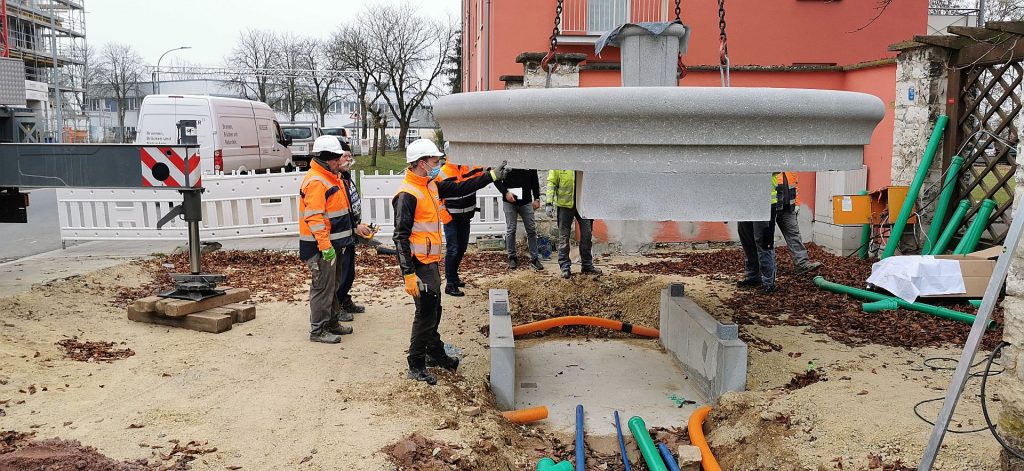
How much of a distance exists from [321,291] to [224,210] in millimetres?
5707

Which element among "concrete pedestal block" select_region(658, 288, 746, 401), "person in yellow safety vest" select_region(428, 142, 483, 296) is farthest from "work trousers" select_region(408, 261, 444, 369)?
"person in yellow safety vest" select_region(428, 142, 483, 296)

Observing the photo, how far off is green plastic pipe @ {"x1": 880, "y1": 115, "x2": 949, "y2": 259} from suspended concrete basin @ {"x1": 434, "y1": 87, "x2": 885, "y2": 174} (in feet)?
17.3

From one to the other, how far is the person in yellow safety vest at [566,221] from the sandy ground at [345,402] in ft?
8.60

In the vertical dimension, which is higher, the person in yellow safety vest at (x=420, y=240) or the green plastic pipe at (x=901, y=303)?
the person in yellow safety vest at (x=420, y=240)

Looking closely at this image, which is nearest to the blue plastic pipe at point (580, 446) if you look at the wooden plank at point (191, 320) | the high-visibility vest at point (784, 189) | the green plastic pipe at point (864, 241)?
the wooden plank at point (191, 320)

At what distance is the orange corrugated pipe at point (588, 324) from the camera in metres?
7.12

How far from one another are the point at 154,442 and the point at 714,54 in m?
13.3

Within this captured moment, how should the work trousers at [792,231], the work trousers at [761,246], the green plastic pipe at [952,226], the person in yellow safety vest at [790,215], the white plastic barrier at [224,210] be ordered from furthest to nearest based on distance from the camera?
1. the white plastic barrier at [224,210]
2. the green plastic pipe at [952,226]
3. the work trousers at [792,231]
4. the person in yellow safety vest at [790,215]
5. the work trousers at [761,246]

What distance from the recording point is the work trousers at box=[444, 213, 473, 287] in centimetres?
834

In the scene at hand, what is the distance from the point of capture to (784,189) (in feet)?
27.0

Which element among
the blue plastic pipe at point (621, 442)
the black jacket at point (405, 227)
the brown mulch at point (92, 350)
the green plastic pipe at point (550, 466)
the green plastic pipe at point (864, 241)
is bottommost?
the blue plastic pipe at point (621, 442)

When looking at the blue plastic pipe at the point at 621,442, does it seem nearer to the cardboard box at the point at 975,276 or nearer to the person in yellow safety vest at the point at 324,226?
the person in yellow safety vest at the point at 324,226

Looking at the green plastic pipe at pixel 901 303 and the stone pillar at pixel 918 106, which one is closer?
the green plastic pipe at pixel 901 303

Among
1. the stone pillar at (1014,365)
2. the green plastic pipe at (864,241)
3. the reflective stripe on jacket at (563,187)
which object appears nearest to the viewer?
the stone pillar at (1014,365)
